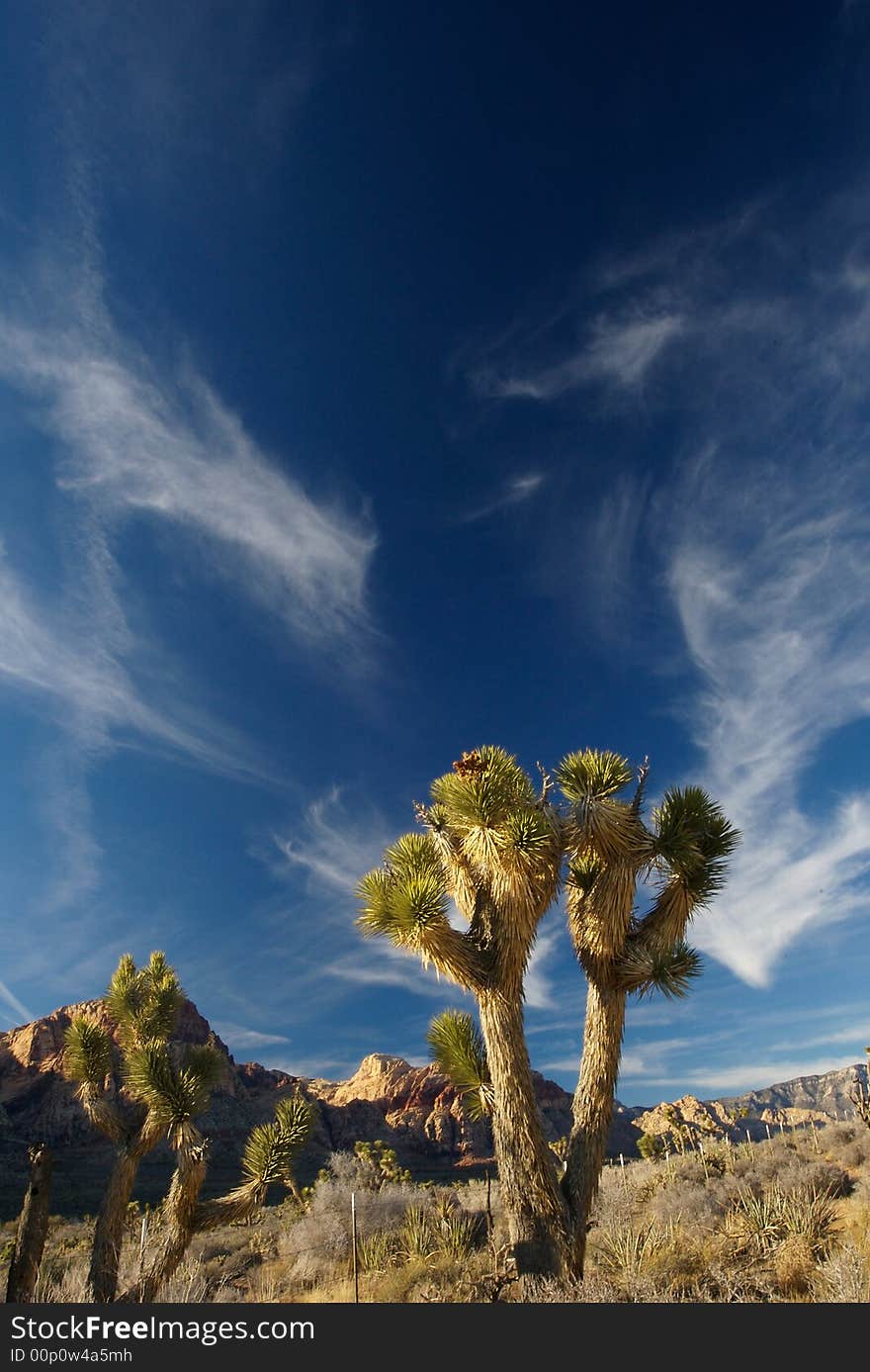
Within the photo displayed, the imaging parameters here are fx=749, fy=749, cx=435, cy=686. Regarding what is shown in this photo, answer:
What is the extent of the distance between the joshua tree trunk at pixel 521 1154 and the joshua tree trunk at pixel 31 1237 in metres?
5.55

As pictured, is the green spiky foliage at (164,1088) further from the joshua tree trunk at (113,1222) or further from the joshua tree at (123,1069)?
the joshua tree trunk at (113,1222)

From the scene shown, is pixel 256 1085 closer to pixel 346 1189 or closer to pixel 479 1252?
pixel 346 1189

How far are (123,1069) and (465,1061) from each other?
25.0 ft

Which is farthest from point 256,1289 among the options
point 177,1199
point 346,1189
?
point 346,1189

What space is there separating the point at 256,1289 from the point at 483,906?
27.5 feet

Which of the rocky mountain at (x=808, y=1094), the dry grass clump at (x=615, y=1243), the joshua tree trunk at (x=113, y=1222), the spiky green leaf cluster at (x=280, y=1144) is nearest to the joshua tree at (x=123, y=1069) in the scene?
the joshua tree trunk at (x=113, y=1222)

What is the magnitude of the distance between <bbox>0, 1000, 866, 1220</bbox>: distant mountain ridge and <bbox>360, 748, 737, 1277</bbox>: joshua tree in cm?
3349

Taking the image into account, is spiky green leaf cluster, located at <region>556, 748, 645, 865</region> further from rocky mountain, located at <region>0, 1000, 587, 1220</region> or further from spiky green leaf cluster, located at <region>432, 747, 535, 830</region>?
rocky mountain, located at <region>0, 1000, 587, 1220</region>

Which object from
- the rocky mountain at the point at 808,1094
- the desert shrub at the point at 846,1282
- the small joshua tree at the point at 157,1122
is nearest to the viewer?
the desert shrub at the point at 846,1282

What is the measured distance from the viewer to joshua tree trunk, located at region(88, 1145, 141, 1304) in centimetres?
1130

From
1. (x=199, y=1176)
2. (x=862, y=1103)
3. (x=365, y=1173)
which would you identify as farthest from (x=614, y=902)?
(x=365, y=1173)

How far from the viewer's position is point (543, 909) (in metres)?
9.43

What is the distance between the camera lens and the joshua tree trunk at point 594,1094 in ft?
28.1

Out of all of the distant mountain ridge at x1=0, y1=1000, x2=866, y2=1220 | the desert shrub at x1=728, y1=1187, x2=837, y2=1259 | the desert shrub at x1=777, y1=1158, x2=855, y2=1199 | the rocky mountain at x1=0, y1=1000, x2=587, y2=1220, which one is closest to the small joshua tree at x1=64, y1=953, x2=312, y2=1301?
the desert shrub at x1=728, y1=1187, x2=837, y2=1259
